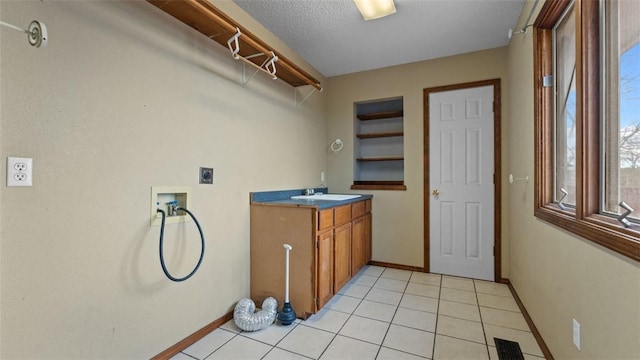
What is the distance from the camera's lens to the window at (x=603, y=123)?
41.3 inches

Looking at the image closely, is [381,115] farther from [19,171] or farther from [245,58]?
[19,171]

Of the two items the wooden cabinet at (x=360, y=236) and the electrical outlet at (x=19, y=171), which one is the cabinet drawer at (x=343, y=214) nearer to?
the wooden cabinet at (x=360, y=236)

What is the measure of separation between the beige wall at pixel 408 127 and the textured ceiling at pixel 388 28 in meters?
0.15

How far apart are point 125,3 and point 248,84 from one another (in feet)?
3.22

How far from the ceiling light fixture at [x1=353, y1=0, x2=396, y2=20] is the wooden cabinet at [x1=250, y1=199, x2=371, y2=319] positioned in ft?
5.29

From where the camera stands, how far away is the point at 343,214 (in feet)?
8.61

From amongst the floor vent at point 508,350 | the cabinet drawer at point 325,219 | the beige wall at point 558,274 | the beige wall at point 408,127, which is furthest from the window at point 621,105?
the beige wall at point 408,127

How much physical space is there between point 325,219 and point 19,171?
1.74m

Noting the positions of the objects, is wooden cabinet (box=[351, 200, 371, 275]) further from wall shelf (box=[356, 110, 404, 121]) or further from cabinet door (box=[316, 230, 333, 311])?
wall shelf (box=[356, 110, 404, 121])

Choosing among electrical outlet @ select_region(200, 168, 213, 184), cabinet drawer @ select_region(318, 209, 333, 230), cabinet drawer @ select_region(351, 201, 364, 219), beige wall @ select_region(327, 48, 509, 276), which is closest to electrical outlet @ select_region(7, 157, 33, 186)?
electrical outlet @ select_region(200, 168, 213, 184)

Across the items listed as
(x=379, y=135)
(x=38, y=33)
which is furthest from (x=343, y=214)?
(x=38, y=33)

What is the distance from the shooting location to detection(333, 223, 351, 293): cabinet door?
2.45 meters

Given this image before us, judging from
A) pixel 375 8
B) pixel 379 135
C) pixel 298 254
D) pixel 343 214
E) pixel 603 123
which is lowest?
pixel 298 254

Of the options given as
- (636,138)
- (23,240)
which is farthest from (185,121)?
(636,138)
